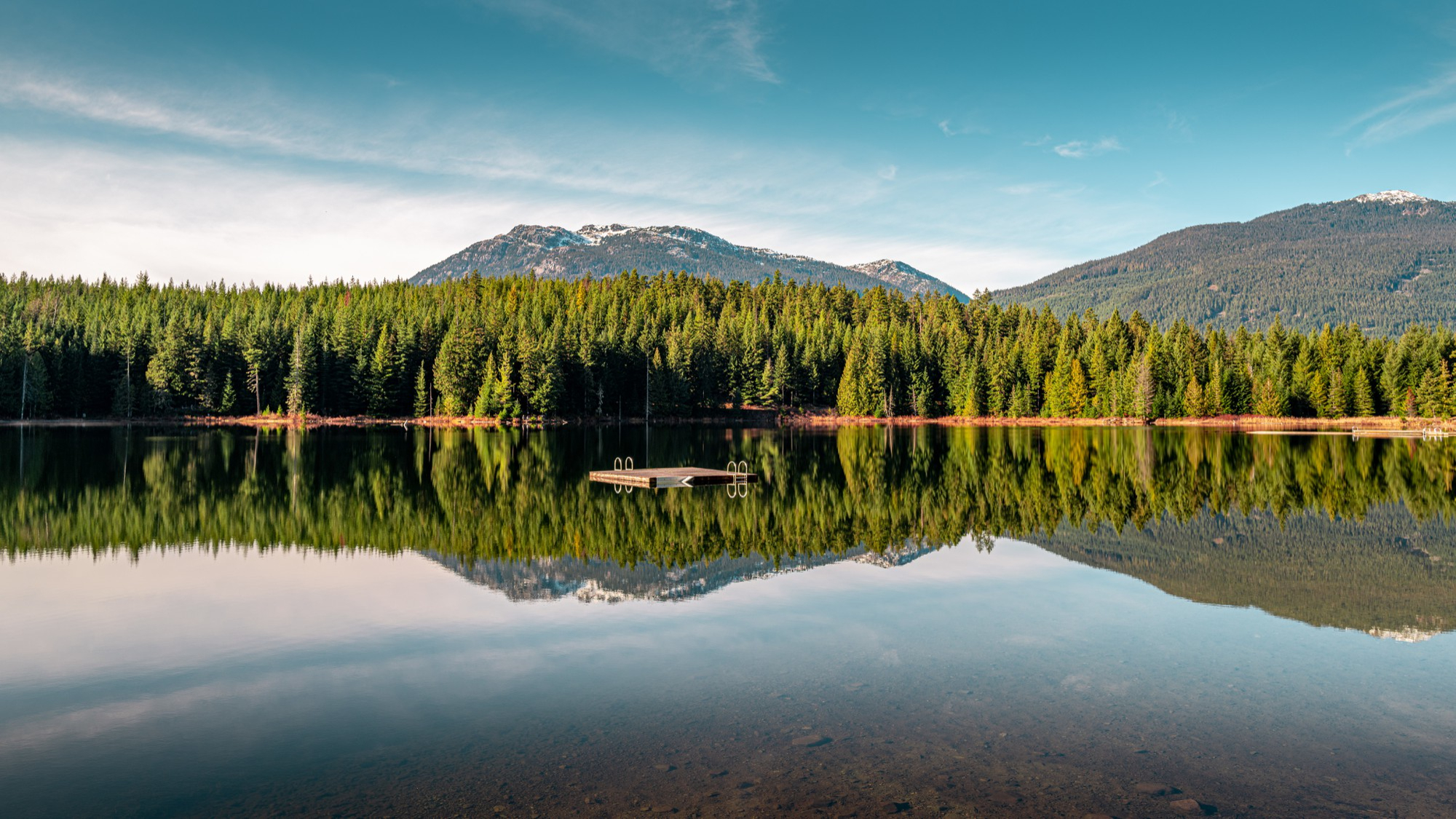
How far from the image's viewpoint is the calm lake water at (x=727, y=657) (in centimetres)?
962

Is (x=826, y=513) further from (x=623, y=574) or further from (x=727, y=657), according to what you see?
(x=727, y=657)

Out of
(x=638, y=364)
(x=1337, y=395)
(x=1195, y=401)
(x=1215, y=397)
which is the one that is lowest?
(x=1195, y=401)

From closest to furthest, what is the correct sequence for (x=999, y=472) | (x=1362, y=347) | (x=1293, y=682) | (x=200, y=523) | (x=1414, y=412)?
(x=1293, y=682), (x=200, y=523), (x=999, y=472), (x=1414, y=412), (x=1362, y=347)

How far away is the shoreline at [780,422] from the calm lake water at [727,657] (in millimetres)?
86717

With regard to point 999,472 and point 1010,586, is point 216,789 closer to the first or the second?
point 1010,586

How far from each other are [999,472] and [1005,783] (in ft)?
130

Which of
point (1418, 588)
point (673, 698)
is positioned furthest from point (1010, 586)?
A: point (673, 698)

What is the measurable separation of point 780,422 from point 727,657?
123153mm

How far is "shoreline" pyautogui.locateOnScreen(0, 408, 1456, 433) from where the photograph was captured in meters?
114

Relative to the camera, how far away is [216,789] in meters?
9.41

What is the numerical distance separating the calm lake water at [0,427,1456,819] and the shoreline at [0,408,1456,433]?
8672 centimetres

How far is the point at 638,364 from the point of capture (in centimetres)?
13938

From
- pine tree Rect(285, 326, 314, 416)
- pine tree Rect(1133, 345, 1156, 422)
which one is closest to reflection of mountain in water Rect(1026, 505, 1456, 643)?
pine tree Rect(1133, 345, 1156, 422)

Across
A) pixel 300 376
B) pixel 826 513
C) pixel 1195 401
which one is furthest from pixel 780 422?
pixel 826 513
